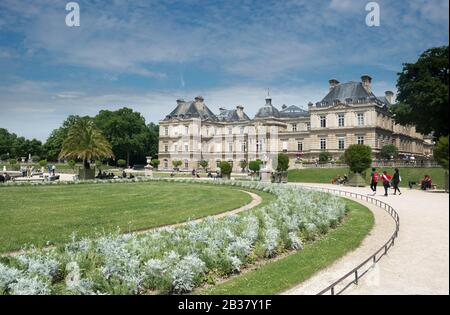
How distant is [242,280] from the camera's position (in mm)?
6965

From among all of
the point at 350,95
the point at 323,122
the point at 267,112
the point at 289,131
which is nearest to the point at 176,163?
the point at 267,112

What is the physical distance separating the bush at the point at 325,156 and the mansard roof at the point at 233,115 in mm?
22708

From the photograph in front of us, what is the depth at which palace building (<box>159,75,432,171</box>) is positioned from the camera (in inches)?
2291

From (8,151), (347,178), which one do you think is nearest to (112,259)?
(347,178)

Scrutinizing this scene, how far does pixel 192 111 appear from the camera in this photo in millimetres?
78062

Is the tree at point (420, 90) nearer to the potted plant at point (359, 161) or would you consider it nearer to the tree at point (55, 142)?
the potted plant at point (359, 161)

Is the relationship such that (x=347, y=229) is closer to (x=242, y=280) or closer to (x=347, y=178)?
(x=242, y=280)

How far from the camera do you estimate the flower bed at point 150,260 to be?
612 cm

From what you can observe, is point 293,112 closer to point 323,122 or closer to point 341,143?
point 323,122

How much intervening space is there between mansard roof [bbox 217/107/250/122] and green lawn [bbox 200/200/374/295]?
66.6 metres

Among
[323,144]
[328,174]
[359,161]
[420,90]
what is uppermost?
[420,90]

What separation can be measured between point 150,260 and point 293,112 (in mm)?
66245

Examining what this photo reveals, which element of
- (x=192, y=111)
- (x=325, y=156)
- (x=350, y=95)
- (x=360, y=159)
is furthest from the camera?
(x=192, y=111)
